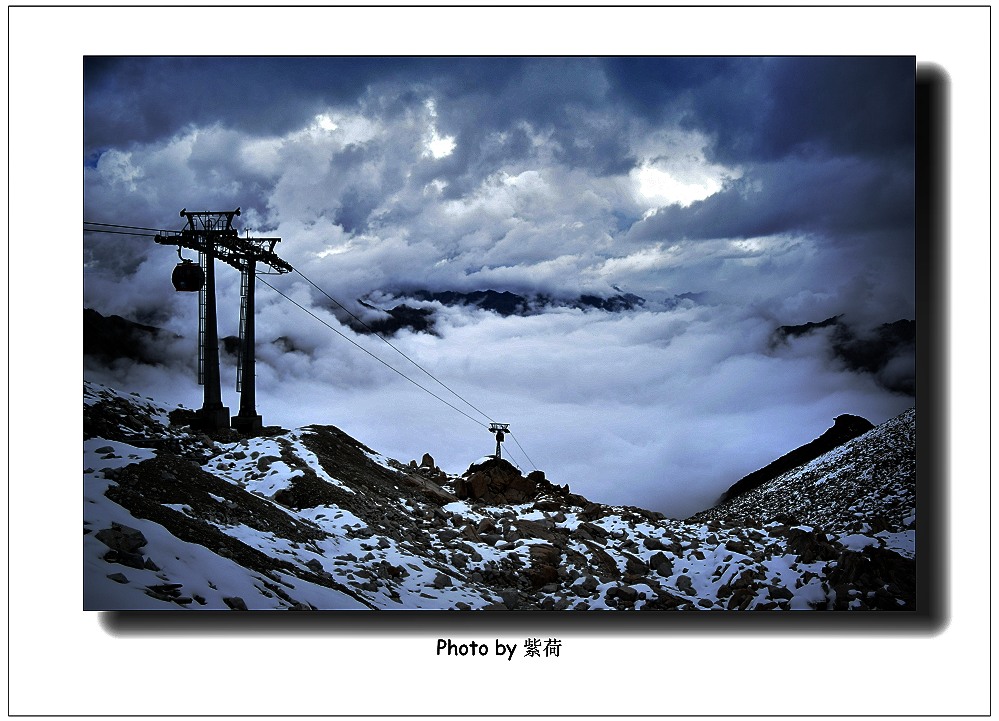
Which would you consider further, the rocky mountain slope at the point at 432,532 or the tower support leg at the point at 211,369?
the tower support leg at the point at 211,369

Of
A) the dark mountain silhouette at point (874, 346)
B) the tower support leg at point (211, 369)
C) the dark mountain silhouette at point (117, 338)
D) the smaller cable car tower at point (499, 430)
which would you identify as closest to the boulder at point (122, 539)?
the tower support leg at point (211, 369)

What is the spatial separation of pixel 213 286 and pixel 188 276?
0.63 ft

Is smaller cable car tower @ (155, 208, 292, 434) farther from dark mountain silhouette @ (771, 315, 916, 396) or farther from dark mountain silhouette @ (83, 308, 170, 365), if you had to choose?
dark mountain silhouette @ (771, 315, 916, 396)

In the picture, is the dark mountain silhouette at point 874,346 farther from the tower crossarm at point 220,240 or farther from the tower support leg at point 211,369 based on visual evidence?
the tower support leg at point 211,369

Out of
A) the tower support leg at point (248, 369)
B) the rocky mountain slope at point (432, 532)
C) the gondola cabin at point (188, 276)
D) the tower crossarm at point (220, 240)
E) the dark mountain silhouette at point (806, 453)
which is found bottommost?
the rocky mountain slope at point (432, 532)

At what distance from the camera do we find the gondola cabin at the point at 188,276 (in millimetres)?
4012

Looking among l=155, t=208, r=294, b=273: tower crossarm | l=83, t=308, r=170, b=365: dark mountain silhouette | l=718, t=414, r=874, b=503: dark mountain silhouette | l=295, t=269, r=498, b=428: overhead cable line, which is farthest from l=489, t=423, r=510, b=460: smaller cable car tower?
l=83, t=308, r=170, b=365: dark mountain silhouette

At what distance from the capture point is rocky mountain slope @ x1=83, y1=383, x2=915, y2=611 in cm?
354

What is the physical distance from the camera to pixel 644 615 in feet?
12.2

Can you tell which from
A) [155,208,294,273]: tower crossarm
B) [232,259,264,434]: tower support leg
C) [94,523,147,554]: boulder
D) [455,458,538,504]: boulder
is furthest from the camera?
[455,458,538,504]: boulder

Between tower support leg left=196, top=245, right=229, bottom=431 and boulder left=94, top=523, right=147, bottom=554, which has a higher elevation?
tower support leg left=196, top=245, right=229, bottom=431

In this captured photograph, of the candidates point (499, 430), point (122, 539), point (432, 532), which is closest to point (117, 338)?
point (122, 539)
